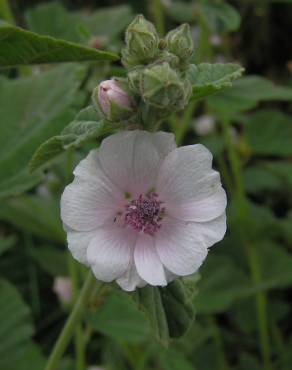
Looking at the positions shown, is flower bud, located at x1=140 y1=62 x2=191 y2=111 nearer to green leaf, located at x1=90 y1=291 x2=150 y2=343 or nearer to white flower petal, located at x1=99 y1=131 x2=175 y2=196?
white flower petal, located at x1=99 y1=131 x2=175 y2=196

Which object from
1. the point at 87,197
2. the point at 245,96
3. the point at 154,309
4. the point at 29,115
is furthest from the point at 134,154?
the point at 245,96

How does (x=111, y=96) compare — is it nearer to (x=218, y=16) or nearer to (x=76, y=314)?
(x=76, y=314)

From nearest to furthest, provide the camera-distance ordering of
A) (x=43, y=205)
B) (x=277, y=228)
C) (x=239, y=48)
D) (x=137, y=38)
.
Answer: (x=137, y=38) < (x=43, y=205) < (x=277, y=228) < (x=239, y=48)

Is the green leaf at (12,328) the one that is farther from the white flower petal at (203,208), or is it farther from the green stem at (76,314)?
the white flower petal at (203,208)

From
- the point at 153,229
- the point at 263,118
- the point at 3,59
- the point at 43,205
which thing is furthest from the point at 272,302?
the point at 3,59

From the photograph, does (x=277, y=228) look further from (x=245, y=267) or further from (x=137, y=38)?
(x=137, y=38)

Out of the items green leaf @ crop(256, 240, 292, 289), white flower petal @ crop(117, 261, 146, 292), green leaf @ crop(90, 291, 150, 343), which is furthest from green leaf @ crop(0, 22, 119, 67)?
green leaf @ crop(256, 240, 292, 289)

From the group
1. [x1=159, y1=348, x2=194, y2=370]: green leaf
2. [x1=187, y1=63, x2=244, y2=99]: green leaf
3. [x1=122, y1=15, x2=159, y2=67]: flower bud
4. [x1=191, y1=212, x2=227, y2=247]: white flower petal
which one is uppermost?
[x1=122, y1=15, x2=159, y2=67]: flower bud
